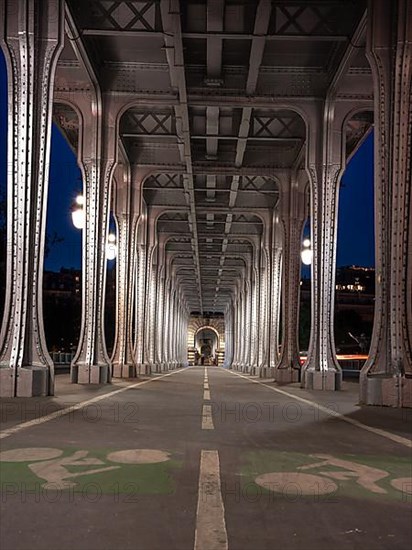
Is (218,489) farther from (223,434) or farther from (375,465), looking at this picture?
(223,434)

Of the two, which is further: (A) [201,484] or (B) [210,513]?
(A) [201,484]

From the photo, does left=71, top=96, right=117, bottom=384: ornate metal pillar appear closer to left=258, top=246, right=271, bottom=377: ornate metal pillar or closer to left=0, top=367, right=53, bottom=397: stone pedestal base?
left=0, top=367, right=53, bottom=397: stone pedestal base

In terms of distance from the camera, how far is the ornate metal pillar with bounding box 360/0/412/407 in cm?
Result: 1168

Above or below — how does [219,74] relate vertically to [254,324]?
above

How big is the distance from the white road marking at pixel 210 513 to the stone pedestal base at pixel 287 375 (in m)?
20.2

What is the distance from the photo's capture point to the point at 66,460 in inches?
209

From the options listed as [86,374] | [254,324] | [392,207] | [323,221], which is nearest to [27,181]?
[392,207]

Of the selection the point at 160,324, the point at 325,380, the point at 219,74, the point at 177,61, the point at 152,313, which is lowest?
the point at 325,380

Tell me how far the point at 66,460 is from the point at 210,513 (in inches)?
77.7

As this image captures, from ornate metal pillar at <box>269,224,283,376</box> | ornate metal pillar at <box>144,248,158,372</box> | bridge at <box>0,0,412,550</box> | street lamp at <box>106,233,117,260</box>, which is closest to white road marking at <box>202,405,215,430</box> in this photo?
bridge at <box>0,0,412,550</box>

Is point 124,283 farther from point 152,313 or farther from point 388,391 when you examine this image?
point 388,391

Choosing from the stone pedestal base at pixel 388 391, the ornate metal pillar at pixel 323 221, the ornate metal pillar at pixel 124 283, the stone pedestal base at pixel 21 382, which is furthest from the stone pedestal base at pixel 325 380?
the stone pedestal base at pixel 21 382

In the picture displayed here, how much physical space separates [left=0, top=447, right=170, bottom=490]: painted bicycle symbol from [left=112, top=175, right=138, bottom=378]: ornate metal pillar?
64.5 ft

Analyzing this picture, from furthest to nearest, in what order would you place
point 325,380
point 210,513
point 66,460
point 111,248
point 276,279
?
point 276,279 → point 111,248 → point 325,380 → point 66,460 → point 210,513
